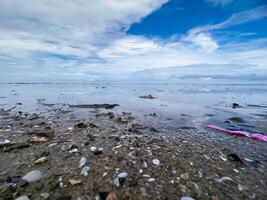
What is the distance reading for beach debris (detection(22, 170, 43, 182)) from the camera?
2516 millimetres

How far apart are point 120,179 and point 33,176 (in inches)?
50.2

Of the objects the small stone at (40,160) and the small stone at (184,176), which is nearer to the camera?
the small stone at (184,176)

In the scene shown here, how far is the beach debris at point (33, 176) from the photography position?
8.26 ft

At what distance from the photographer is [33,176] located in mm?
2588

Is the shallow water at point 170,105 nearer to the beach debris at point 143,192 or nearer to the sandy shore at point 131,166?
the sandy shore at point 131,166

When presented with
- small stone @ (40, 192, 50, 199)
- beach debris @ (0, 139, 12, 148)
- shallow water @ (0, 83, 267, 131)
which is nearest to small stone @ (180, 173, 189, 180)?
small stone @ (40, 192, 50, 199)

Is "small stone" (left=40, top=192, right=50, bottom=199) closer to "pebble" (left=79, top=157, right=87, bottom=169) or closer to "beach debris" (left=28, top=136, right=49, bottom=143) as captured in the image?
"pebble" (left=79, top=157, right=87, bottom=169)

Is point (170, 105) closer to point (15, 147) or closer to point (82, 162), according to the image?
point (82, 162)

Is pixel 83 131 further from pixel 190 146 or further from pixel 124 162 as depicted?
pixel 190 146

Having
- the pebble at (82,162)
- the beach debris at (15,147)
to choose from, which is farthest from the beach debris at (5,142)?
the pebble at (82,162)

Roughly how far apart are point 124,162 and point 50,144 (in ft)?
6.40

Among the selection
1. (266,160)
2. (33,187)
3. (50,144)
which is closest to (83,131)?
(50,144)

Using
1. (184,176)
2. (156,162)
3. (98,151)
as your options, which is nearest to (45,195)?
(98,151)

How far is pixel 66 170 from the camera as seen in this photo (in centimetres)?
279
